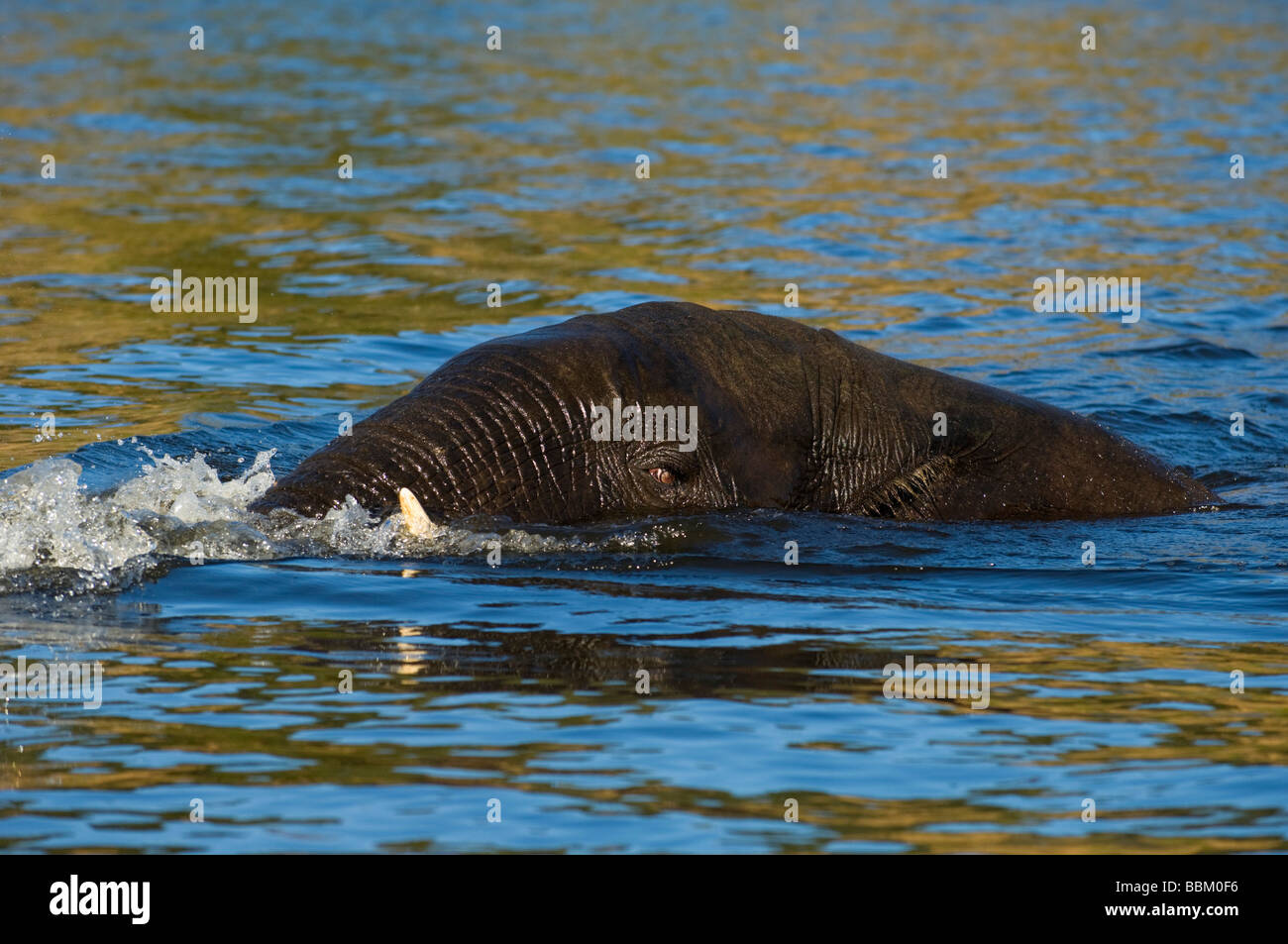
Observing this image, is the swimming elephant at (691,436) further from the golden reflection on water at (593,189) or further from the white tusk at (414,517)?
the golden reflection on water at (593,189)

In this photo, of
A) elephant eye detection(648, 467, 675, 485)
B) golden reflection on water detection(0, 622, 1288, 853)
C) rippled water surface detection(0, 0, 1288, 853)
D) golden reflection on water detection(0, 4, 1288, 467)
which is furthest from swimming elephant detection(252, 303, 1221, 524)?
golden reflection on water detection(0, 4, 1288, 467)

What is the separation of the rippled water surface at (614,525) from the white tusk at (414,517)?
0.13 m

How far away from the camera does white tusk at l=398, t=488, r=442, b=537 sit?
340 inches

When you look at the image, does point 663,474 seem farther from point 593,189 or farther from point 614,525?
point 593,189

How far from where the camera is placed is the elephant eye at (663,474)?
9570 mm

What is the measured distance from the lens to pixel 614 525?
31.5ft

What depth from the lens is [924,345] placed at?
1683 centimetres

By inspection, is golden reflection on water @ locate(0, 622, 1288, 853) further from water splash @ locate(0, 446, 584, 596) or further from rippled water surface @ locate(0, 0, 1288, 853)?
water splash @ locate(0, 446, 584, 596)

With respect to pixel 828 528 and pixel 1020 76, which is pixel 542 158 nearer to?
pixel 1020 76

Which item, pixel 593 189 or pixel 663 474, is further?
pixel 593 189

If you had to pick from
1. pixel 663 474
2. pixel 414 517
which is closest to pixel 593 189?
pixel 663 474

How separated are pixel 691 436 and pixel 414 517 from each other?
1488 millimetres

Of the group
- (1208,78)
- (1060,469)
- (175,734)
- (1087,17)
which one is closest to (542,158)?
(1208,78)

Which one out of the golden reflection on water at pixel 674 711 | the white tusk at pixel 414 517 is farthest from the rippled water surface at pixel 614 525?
the white tusk at pixel 414 517
